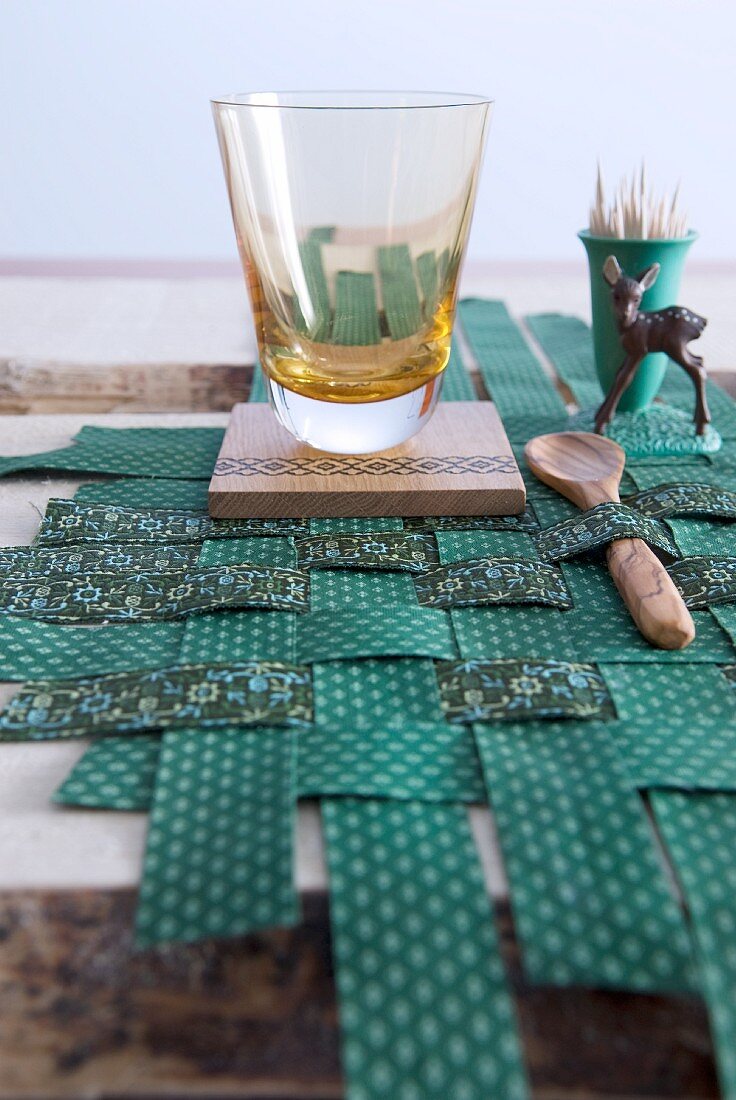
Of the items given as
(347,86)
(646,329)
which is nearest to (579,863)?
(646,329)

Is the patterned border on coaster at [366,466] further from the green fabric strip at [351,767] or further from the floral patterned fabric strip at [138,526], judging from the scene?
the green fabric strip at [351,767]

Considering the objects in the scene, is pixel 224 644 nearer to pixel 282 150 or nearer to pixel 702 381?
pixel 282 150

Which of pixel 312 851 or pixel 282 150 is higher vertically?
pixel 282 150

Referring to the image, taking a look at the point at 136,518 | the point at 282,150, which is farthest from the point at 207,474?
the point at 282,150

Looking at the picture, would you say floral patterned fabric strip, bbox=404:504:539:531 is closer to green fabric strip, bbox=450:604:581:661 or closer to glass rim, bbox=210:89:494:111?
green fabric strip, bbox=450:604:581:661

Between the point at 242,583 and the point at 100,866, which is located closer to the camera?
the point at 100,866

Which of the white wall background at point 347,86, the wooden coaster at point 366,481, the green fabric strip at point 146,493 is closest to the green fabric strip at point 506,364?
the wooden coaster at point 366,481
